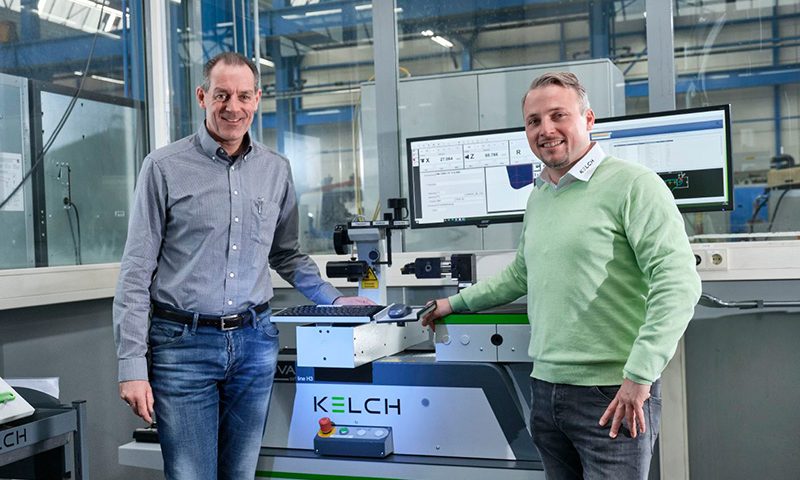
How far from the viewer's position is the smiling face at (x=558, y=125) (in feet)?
5.31

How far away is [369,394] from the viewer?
2.41m

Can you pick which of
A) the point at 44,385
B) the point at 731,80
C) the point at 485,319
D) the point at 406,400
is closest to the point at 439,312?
the point at 485,319

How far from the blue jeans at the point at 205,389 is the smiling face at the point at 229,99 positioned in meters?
0.49

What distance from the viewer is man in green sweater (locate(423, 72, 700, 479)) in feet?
4.74

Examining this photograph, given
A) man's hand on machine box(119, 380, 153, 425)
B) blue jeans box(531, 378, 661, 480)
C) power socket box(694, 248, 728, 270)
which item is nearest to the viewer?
blue jeans box(531, 378, 661, 480)

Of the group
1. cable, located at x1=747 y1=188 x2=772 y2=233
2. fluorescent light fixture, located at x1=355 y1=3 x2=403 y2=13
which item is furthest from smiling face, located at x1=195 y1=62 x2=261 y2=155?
cable, located at x1=747 y1=188 x2=772 y2=233

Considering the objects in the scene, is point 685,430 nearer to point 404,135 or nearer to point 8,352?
point 404,135

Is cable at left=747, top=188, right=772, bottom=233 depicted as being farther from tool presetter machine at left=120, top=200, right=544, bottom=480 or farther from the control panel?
the control panel

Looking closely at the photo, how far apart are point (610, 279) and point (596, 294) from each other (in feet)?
0.14

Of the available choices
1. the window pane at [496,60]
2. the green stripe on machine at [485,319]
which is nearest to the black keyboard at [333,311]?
the green stripe on machine at [485,319]

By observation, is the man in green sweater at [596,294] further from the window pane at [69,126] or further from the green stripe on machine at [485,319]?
the window pane at [69,126]

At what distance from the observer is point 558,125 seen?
1.62 m

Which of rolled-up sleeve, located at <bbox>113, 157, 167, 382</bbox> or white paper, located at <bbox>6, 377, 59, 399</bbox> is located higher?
rolled-up sleeve, located at <bbox>113, 157, 167, 382</bbox>

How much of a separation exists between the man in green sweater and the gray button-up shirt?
28.4 inches
